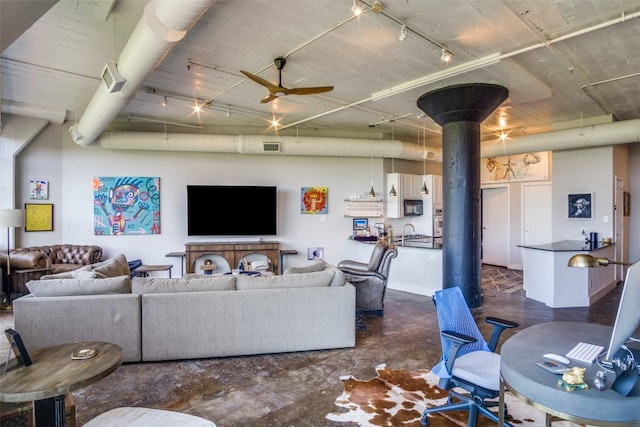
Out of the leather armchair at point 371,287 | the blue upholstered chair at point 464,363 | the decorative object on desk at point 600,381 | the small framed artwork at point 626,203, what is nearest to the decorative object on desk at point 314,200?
the leather armchair at point 371,287

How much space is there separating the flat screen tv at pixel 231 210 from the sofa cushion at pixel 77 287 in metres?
3.57

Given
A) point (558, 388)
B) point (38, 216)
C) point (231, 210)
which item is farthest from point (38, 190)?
point (558, 388)

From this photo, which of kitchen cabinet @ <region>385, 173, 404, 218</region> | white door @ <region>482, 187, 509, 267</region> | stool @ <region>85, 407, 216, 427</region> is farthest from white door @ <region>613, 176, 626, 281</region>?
stool @ <region>85, 407, 216, 427</region>

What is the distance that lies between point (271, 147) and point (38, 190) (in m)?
4.29

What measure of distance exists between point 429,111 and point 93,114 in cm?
482

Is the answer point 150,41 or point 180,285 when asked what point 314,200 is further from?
point 150,41

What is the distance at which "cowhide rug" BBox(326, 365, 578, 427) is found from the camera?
2432 mm

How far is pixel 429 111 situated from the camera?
5309 millimetres

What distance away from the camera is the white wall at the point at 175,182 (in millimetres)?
6605

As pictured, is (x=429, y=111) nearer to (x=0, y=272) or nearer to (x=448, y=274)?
(x=448, y=274)

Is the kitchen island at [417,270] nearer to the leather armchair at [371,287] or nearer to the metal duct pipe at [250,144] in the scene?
the leather armchair at [371,287]

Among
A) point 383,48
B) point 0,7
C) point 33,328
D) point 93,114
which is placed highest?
point 383,48

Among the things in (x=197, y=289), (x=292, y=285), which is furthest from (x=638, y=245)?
(x=197, y=289)

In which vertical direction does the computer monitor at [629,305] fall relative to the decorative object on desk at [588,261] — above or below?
below
